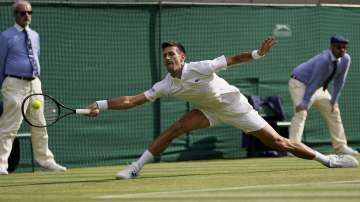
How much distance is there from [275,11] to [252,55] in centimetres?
627

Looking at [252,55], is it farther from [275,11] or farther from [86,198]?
[275,11]

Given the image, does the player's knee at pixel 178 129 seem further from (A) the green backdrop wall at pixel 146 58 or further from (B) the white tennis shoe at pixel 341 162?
(A) the green backdrop wall at pixel 146 58

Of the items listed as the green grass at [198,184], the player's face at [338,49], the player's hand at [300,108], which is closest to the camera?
the green grass at [198,184]

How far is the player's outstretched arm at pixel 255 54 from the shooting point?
1077 centimetres

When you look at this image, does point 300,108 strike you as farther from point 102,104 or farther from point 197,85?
point 102,104

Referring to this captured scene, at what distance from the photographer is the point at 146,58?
15.8 metres

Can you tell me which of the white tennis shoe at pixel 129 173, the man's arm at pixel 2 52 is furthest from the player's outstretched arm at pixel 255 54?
the man's arm at pixel 2 52

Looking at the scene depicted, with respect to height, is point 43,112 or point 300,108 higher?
point 43,112

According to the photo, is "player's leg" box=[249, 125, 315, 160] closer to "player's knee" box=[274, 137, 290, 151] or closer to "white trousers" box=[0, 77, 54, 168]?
"player's knee" box=[274, 137, 290, 151]

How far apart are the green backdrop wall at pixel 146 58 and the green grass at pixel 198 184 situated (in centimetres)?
140

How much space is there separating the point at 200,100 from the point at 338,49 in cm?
419

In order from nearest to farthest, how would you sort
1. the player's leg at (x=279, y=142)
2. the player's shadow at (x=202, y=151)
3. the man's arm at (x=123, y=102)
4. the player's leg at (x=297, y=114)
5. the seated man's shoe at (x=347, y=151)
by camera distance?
the man's arm at (x=123, y=102)
the player's leg at (x=279, y=142)
the player's leg at (x=297, y=114)
the seated man's shoe at (x=347, y=151)
the player's shadow at (x=202, y=151)

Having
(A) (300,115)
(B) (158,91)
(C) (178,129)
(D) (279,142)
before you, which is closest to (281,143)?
(D) (279,142)

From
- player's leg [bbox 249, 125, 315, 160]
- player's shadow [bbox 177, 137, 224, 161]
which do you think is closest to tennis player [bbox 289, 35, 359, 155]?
player's shadow [bbox 177, 137, 224, 161]
